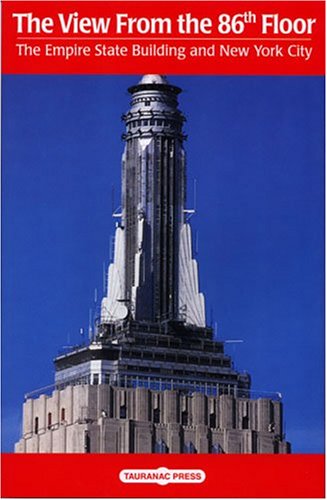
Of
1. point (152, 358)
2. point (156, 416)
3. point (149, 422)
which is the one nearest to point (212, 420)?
point (156, 416)

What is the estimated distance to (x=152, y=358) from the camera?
5469cm

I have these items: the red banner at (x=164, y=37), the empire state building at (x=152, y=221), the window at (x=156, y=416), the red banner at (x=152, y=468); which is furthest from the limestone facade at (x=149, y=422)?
the red banner at (x=164, y=37)

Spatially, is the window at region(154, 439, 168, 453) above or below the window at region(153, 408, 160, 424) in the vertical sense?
→ below

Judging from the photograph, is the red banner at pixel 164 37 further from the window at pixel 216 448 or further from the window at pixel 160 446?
the window at pixel 216 448

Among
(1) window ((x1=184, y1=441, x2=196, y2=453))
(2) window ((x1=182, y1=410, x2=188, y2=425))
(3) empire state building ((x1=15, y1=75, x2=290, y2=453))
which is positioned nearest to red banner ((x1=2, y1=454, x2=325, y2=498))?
(3) empire state building ((x1=15, y1=75, x2=290, y2=453))

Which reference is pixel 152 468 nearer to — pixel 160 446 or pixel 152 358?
pixel 160 446

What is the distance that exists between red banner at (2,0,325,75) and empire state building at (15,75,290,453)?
57.6ft

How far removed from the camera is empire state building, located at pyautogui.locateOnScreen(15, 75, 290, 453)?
1966 inches

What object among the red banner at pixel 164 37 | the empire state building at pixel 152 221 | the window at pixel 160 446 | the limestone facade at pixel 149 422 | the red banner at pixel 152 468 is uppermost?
the empire state building at pixel 152 221

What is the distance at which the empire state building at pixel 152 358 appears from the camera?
4994cm

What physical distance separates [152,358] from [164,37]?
25.0 m

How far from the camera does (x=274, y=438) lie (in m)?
49.6

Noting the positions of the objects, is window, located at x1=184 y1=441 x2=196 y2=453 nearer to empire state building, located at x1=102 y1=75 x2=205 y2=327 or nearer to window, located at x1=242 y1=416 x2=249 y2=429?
window, located at x1=242 y1=416 x2=249 y2=429

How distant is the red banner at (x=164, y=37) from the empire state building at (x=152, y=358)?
57.6ft
